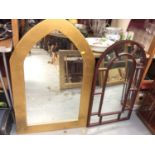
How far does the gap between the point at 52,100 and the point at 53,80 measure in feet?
0.66

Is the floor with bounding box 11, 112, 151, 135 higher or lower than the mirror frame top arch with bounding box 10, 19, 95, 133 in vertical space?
lower

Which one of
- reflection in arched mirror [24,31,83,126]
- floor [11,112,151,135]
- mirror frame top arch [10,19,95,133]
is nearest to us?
mirror frame top arch [10,19,95,133]

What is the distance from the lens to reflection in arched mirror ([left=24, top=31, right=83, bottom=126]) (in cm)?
119

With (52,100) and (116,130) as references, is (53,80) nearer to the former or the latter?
(52,100)

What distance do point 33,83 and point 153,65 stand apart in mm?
1159

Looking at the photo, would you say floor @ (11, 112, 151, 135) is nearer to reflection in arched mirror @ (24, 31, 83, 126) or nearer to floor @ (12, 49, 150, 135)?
floor @ (12, 49, 150, 135)

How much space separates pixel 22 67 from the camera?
1159 millimetres

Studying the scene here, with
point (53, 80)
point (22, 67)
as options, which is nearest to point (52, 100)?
point (53, 80)

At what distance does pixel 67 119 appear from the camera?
154cm

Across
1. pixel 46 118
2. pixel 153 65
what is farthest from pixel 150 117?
pixel 46 118

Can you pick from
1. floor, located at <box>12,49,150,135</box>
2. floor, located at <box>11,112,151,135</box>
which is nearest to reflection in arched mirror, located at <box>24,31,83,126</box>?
floor, located at <box>12,49,150,135</box>

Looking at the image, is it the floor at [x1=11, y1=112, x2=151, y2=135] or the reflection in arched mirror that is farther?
the floor at [x1=11, y1=112, x2=151, y2=135]

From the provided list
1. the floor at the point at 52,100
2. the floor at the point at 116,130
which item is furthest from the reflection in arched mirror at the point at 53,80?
the floor at the point at 116,130

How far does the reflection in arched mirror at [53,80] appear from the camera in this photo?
1191mm
